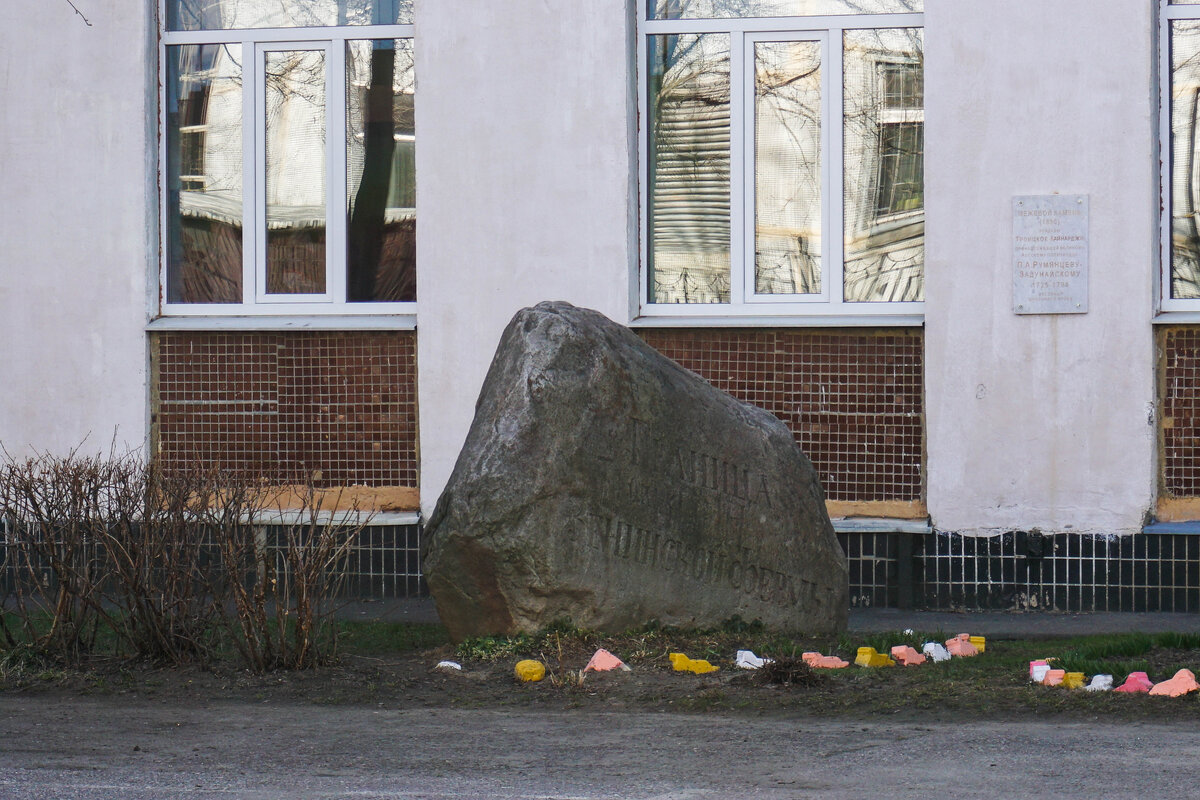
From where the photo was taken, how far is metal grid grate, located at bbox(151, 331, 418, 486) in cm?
976

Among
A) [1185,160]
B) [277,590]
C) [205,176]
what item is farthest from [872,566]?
[205,176]

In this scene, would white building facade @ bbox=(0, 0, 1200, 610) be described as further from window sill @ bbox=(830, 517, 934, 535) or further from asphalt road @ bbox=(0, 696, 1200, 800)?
asphalt road @ bbox=(0, 696, 1200, 800)

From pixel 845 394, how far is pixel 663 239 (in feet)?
5.41

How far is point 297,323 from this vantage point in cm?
978

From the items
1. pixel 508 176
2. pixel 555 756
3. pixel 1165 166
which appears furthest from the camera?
pixel 508 176

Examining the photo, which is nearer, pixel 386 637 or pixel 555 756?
pixel 555 756

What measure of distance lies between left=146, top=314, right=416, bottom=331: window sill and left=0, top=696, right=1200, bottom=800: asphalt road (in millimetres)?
4214

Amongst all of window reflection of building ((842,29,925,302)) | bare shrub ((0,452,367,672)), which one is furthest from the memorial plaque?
bare shrub ((0,452,367,672))

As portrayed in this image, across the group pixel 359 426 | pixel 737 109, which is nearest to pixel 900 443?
pixel 737 109

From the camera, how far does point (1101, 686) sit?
576 cm

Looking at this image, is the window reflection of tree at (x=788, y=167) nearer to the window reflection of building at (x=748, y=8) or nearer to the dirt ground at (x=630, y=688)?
the window reflection of building at (x=748, y=8)

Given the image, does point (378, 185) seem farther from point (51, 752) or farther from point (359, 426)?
point (51, 752)

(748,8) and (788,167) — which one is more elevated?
(748,8)

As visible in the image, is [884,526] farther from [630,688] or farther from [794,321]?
[630,688]
